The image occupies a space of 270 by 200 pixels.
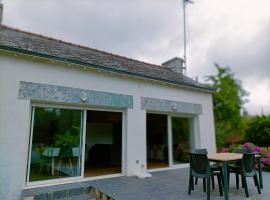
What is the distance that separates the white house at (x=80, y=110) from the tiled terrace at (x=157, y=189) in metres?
0.73

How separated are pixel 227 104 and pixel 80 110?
14.4 m

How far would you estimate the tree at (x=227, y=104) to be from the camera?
16152 mm

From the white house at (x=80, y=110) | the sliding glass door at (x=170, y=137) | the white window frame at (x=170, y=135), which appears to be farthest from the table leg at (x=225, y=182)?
the sliding glass door at (x=170, y=137)

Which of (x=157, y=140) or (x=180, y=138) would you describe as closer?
(x=180, y=138)

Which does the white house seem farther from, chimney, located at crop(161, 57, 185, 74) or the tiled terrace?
chimney, located at crop(161, 57, 185, 74)

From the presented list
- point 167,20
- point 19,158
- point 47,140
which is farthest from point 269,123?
point 47,140

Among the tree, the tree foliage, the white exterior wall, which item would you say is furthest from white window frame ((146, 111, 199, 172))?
the tree

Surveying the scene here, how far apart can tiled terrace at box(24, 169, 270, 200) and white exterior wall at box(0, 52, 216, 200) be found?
0.69 m

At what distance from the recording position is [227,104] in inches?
658

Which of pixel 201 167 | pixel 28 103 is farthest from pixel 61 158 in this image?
pixel 201 167

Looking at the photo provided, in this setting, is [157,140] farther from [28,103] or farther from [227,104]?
[227,104]

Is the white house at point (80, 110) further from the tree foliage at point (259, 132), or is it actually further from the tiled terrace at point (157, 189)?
the tree foliage at point (259, 132)

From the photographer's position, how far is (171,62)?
41.7 feet

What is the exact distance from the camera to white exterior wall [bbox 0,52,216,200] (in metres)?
5.07
